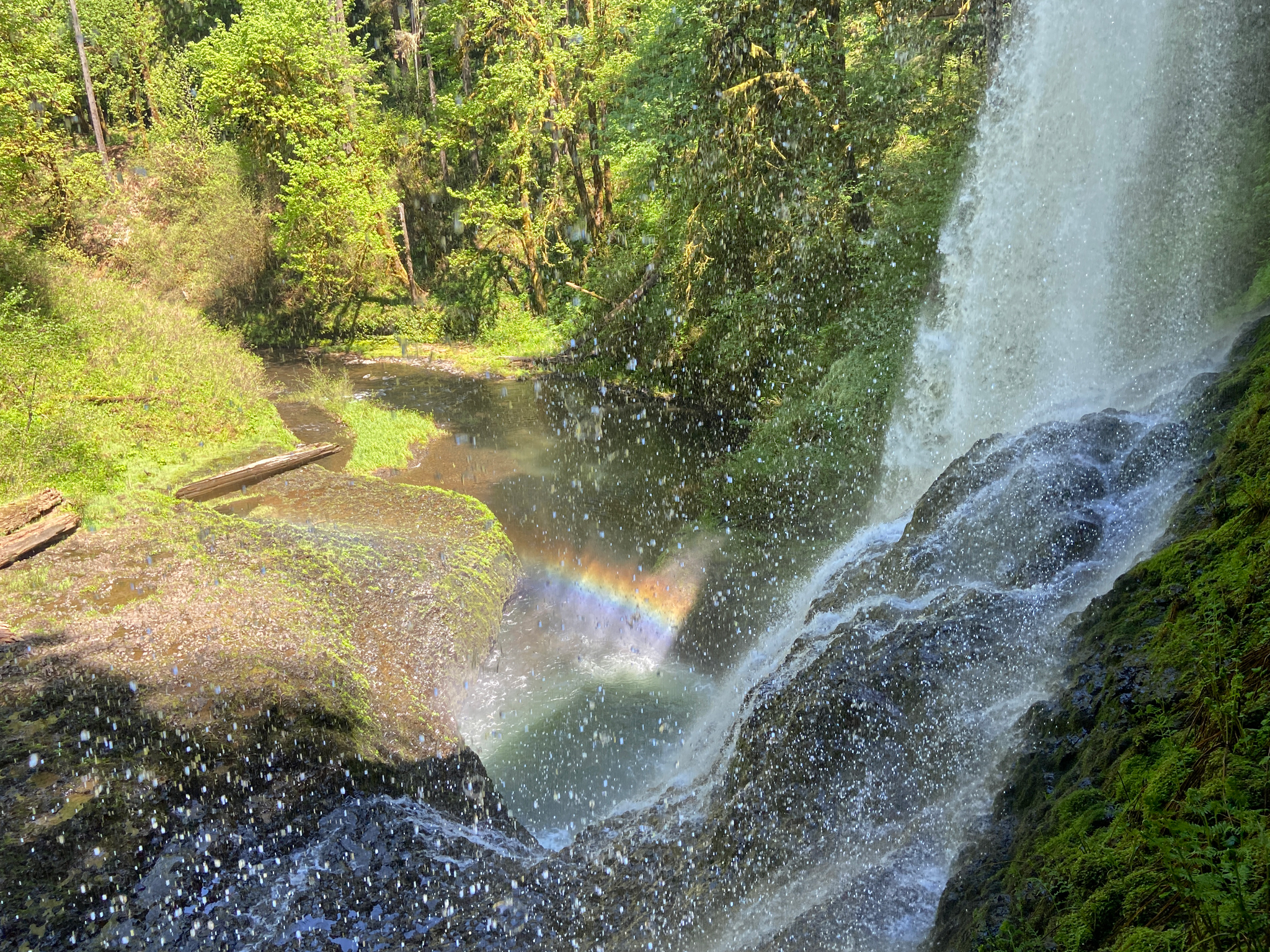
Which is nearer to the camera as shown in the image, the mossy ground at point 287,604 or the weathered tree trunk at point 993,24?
the mossy ground at point 287,604

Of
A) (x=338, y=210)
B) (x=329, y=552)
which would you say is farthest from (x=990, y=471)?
(x=338, y=210)

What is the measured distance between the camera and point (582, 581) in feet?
30.9

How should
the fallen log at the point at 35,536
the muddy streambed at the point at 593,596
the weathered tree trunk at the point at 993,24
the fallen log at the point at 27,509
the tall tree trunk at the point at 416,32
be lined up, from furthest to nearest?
the tall tree trunk at the point at 416,32, the weathered tree trunk at the point at 993,24, the fallen log at the point at 27,509, the fallen log at the point at 35,536, the muddy streambed at the point at 593,596

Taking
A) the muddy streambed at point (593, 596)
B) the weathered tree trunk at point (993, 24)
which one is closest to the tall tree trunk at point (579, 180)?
the muddy streambed at point (593, 596)

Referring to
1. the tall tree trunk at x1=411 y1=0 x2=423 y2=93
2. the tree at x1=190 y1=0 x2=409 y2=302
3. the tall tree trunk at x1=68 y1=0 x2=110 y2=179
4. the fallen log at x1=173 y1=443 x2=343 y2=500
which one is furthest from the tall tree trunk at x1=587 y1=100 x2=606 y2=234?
the tall tree trunk at x1=68 y1=0 x2=110 y2=179

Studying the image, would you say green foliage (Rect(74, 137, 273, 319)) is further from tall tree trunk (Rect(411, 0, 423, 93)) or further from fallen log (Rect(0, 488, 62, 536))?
fallen log (Rect(0, 488, 62, 536))

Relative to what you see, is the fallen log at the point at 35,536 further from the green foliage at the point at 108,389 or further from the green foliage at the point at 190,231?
the green foliage at the point at 190,231

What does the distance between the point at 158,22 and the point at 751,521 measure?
32.1 m

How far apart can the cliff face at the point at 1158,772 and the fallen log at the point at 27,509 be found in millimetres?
9882

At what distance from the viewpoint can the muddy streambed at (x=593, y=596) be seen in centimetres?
666

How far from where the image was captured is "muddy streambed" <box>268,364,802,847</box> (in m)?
6.66

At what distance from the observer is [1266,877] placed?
1533 mm

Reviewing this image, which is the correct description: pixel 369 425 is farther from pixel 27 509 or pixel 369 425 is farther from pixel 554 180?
pixel 554 180

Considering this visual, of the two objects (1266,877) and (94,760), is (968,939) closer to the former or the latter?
(1266,877)
